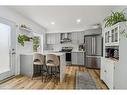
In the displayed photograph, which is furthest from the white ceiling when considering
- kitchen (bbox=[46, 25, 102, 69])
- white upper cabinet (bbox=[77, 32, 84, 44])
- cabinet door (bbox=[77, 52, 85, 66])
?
cabinet door (bbox=[77, 52, 85, 66])

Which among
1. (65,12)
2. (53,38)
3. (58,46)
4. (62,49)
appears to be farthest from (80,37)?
(65,12)

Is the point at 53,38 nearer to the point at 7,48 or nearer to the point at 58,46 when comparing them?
the point at 58,46

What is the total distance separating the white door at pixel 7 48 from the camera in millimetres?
4043

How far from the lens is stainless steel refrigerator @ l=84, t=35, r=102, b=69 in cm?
633

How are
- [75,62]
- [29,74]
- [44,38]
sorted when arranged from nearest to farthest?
[29,74] < [75,62] < [44,38]

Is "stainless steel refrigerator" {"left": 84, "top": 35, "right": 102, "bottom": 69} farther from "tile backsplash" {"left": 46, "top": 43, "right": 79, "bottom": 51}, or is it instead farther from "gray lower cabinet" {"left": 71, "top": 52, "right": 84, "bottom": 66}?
"tile backsplash" {"left": 46, "top": 43, "right": 79, "bottom": 51}

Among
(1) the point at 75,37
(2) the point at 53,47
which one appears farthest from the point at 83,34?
(2) the point at 53,47

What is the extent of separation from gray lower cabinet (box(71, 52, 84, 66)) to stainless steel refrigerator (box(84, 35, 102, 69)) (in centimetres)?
50

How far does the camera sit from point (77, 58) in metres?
7.43

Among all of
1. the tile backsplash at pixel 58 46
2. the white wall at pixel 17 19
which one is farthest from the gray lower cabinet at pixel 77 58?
the white wall at pixel 17 19

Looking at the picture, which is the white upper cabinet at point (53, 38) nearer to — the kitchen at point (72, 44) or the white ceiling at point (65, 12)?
the kitchen at point (72, 44)

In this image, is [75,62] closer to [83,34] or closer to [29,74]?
[83,34]
